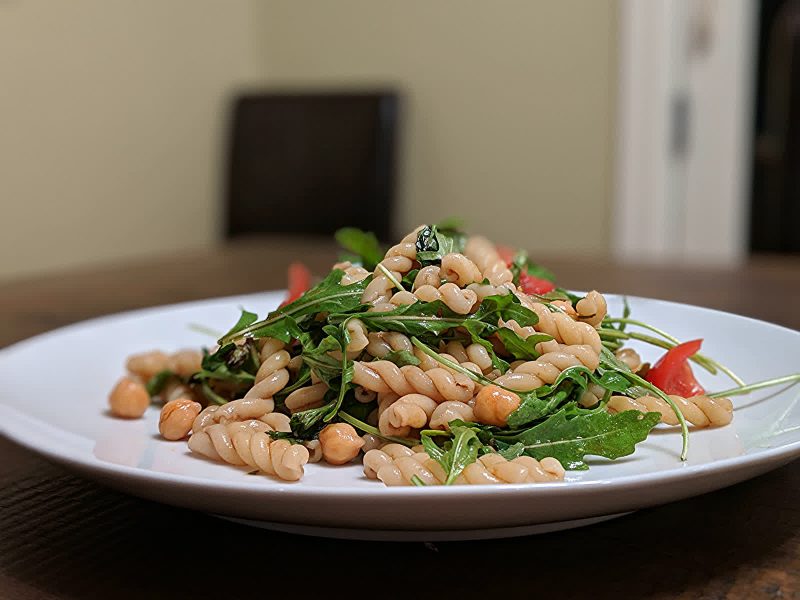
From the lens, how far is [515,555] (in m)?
0.69

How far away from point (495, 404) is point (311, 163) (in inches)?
129

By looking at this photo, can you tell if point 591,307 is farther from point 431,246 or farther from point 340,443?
point 340,443

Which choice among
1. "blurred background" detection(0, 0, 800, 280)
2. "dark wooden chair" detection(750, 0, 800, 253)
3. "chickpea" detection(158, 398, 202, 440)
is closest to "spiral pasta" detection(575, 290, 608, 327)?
"chickpea" detection(158, 398, 202, 440)

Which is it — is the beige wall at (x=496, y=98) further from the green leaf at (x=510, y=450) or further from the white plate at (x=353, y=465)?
the green leaf at (x=510, y=450)

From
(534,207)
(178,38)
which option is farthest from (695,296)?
(178,38)

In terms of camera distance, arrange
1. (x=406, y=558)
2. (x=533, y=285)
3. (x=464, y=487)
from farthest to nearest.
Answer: (x=533, y=285) → (x=406, y=558) → (x=464, y=487)

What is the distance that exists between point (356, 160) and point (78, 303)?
2045 millimetres

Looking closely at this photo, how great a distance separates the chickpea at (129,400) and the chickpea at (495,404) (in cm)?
37

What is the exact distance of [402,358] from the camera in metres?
0.83

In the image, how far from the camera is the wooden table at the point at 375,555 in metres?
0.65

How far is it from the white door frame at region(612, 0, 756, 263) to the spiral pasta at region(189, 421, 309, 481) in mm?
2891

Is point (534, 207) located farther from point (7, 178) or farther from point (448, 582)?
point (448, 582)

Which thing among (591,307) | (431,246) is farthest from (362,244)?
(591,307)

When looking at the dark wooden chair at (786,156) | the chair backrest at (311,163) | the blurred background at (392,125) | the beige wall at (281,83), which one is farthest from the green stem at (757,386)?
the chair backrest at (311,163)
